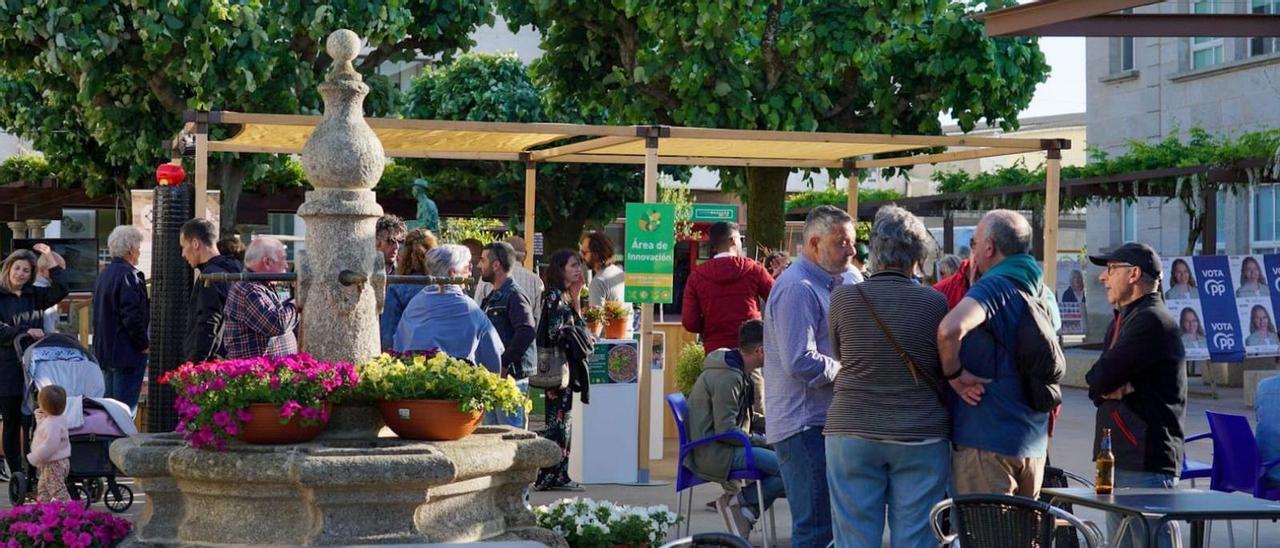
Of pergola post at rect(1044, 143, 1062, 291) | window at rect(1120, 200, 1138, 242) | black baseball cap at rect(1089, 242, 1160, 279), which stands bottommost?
black baseball cap at rect(1089, 242, 1160, 279)

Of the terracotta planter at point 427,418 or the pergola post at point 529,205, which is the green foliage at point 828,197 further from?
the terracotta planter at point 427,418

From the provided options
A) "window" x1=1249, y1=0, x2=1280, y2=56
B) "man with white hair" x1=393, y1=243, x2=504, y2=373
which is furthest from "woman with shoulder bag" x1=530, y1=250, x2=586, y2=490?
"window" x1=1249, y1=0, x2=1280, y2=56

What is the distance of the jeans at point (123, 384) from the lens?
37.5 ft

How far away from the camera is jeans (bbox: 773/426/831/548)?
7.21 m

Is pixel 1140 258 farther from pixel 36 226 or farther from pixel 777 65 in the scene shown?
pixel 36 226

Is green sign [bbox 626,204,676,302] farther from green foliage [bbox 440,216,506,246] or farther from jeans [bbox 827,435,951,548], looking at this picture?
green foliage [bbox 440,216,506,246]

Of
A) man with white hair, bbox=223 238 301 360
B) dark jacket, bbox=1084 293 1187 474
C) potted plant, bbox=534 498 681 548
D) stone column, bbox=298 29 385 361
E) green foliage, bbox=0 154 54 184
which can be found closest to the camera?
stone column, bbox=298 29 385 361

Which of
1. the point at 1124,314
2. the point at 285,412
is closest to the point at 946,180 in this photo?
the point at 1124,314

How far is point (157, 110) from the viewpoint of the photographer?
23.8 metres

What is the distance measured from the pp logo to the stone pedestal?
547 inches

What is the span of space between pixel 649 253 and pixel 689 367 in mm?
1029

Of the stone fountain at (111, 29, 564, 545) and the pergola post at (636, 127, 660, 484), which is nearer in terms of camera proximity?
the stone fountain at (111, 29, 564, 545)

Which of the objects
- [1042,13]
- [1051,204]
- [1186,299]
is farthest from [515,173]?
[1042,13]

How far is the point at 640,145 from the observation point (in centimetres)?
1303
